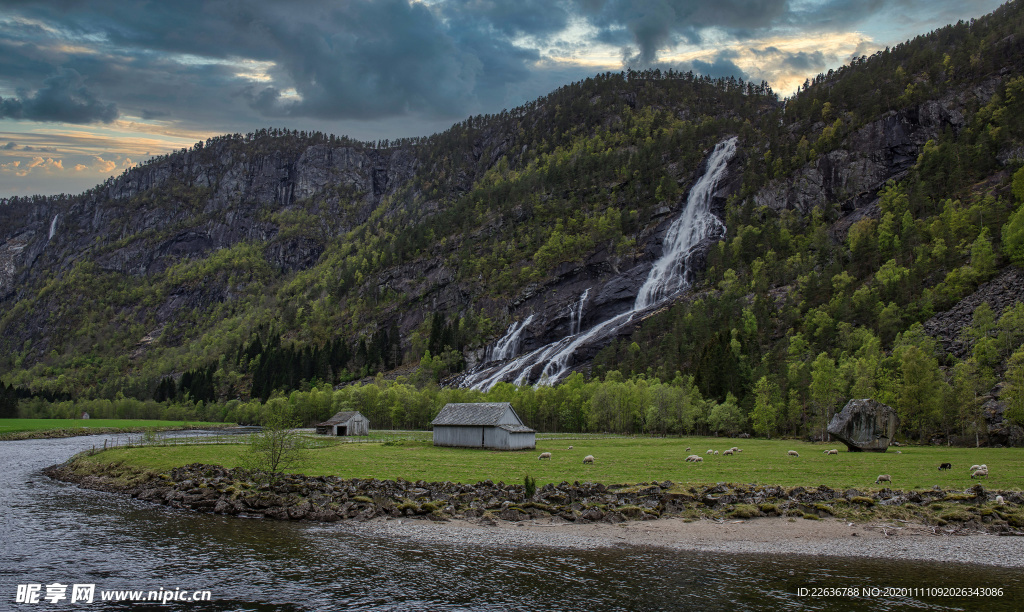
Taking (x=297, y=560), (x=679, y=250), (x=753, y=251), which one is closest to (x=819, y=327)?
(x=753, y=251)

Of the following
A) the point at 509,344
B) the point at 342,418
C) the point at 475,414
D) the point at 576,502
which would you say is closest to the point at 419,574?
the point at 576,502

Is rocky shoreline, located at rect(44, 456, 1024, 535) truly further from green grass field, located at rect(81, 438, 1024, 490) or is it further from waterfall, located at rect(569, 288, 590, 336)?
waterfall, located at rect(569, 288, 590, 336)

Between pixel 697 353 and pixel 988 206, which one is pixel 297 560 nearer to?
pixel 697 353

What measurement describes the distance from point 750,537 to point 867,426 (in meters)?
36.9

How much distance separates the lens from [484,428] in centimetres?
6906

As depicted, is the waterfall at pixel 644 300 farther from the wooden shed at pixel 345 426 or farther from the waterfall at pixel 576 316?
the wooden shed at pixel 345 426

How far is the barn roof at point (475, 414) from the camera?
68.4 m

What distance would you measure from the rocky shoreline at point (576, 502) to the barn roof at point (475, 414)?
1132 inches

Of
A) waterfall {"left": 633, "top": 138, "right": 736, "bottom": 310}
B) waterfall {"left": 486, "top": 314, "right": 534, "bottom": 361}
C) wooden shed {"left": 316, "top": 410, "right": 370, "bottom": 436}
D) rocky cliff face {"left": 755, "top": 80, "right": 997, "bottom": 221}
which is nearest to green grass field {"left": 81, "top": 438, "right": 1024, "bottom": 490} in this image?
wooden shed {"left": 316, "top": 410, "right": 370, "bottom": 436}

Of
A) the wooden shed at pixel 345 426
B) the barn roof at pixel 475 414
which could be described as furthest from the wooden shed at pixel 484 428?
the wooden shed at pixel 345 426

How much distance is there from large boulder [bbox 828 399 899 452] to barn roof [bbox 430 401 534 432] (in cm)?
3374

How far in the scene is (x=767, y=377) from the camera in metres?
92.1

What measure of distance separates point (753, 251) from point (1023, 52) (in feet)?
351

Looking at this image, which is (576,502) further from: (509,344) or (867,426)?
(509,344)
